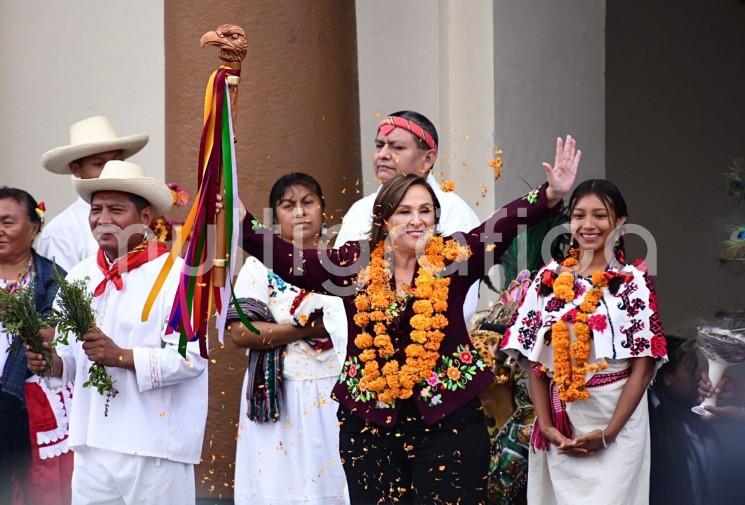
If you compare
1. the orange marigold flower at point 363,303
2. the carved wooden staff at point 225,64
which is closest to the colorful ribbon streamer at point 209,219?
the carved wooden staff at point 225,64

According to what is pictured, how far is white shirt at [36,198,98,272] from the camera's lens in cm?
867

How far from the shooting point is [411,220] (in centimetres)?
635

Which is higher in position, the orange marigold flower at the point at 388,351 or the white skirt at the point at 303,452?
the orange marigold flower at the point at 388,351

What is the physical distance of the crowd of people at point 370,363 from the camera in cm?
622

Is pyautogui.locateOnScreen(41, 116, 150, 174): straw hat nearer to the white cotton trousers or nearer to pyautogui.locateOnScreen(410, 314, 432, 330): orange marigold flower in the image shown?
the white cotton trousers

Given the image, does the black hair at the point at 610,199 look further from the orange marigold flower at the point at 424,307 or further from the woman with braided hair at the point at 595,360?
the orange marigold flower at the point at 424,307

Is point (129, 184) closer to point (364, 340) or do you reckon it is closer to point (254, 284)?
point (254, 284)

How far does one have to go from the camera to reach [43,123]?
10750 mm

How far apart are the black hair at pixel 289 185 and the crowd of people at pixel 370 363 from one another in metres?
0.01

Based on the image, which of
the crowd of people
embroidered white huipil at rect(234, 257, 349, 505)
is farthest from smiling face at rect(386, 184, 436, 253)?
embroidered white huipil at rect(234, 257, 349, 505)

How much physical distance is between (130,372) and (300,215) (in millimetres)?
1468

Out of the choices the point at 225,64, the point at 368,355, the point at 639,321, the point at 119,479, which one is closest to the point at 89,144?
the point at 225,64

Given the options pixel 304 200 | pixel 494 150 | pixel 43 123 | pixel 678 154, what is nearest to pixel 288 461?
pixel 304 200

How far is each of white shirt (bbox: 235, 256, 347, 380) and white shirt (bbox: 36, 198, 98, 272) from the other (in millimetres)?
1247
